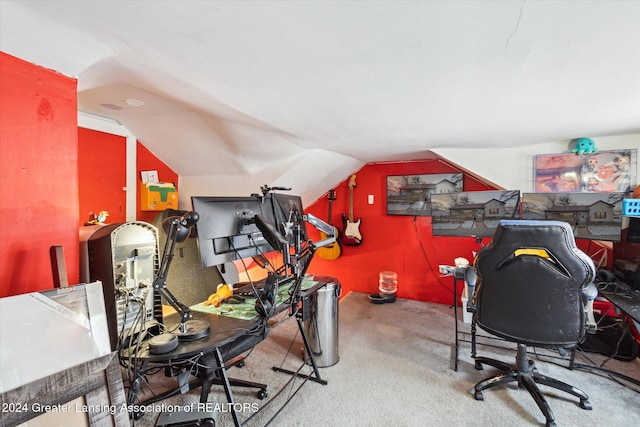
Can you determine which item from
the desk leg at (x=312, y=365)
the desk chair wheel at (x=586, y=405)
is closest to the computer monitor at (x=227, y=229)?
the desk leg at (x=312, y=365)

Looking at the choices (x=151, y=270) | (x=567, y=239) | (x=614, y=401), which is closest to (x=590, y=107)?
(x=567, y=239)

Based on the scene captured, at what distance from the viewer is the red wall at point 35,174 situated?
1.27 metres

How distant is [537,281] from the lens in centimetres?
188

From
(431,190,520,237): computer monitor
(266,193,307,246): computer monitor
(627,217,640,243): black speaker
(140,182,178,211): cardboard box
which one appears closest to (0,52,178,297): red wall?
(266,193,307,246): computer monitor

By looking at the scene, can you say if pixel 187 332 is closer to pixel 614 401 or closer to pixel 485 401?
pixel 485 401

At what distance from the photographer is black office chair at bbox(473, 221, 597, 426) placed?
182 cm

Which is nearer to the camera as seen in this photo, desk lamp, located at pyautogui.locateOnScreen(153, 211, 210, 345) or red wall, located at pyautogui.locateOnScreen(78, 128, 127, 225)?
desk lamp, located at pyautogui.locateOnScreen(153, 211, 210, 345)

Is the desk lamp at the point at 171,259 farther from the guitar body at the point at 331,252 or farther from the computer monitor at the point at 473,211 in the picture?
the guitar body at the point at 331,252

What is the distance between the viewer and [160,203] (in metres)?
3.39

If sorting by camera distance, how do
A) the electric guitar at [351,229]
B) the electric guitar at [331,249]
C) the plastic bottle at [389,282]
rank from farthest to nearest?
the electric guitar at [331,249] < the electric guitar at [351,229] < the plastic bottle at [389,282]

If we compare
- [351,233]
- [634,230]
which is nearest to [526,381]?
[634,230]

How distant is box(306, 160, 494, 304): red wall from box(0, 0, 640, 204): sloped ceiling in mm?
1680

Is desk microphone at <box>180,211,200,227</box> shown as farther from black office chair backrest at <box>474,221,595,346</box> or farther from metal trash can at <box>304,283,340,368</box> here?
black office chair backrest at <box>474,221,595,346</box>

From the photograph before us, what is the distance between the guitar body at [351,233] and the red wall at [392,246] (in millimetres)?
83
